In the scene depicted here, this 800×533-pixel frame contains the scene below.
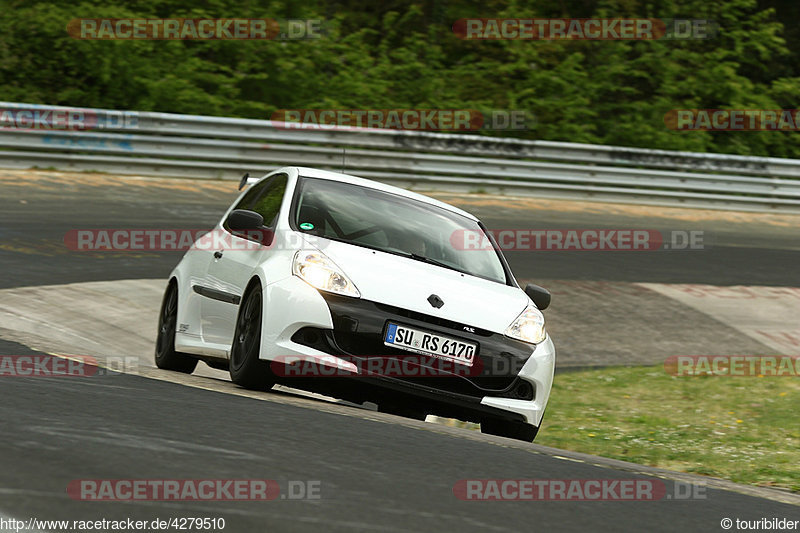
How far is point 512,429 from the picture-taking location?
7.06 m

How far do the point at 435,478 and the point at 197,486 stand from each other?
40.1 inches

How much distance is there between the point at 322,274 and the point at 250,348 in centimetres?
59

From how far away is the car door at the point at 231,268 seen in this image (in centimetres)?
725

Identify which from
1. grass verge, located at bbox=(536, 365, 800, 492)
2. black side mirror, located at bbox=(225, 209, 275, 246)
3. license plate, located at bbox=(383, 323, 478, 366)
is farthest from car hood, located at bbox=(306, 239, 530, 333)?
grass verge, located at bbox=(536, 365, 800, 492)

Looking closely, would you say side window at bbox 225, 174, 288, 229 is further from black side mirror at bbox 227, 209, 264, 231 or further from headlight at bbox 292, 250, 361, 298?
headlight at bbox 292, 250, 361, 298

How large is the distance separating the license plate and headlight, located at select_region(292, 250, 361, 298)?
0.31m

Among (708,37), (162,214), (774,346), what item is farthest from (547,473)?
(708,37)

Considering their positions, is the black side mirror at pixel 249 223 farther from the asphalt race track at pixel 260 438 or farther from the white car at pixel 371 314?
the asphalt race track at pixel 260 438

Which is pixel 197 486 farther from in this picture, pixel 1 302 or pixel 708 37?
pixel 708 37

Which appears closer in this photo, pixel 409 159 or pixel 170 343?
pixel 170 343

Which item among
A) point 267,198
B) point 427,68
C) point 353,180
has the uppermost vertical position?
point 427,68

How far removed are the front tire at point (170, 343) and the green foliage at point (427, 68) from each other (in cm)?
1442

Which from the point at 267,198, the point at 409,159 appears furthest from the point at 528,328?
the point at 409,159

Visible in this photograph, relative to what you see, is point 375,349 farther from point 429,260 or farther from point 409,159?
point 409,159
